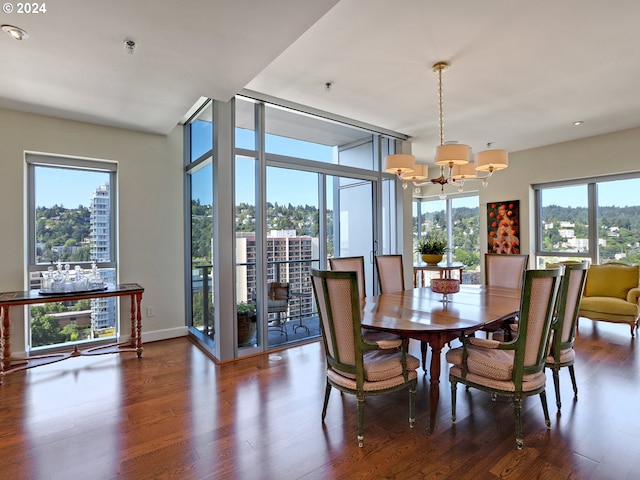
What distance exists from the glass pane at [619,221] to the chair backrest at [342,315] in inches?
206

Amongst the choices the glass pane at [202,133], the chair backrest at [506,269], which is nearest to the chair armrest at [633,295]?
the chair backrest at [506,269]

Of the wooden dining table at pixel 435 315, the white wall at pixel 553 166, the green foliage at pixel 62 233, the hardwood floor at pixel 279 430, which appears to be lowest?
the hardwood floor at pixel 279 430

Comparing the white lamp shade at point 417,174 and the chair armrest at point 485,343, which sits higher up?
the white lamp shade at point 417,174

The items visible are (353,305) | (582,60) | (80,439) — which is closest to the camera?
(353,305)

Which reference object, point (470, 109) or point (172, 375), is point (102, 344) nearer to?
point (172, 375)

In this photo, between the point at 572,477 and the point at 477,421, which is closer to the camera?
the point at 572,477

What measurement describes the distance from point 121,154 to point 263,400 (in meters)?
3.28

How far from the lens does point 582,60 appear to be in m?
2.91

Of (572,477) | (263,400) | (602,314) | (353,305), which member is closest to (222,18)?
(353,305)

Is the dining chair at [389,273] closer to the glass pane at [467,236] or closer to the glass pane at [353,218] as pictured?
the glass pane at [353,218]

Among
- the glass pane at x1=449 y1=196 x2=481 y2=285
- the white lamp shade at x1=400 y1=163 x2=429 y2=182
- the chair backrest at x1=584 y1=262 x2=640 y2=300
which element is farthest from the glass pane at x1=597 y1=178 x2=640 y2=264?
the white lamp shade at x1=400 y1=163 x2=429 y2=182

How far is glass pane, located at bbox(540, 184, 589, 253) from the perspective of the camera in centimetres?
547

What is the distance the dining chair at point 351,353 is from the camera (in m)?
2.04

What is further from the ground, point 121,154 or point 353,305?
point 121,154
